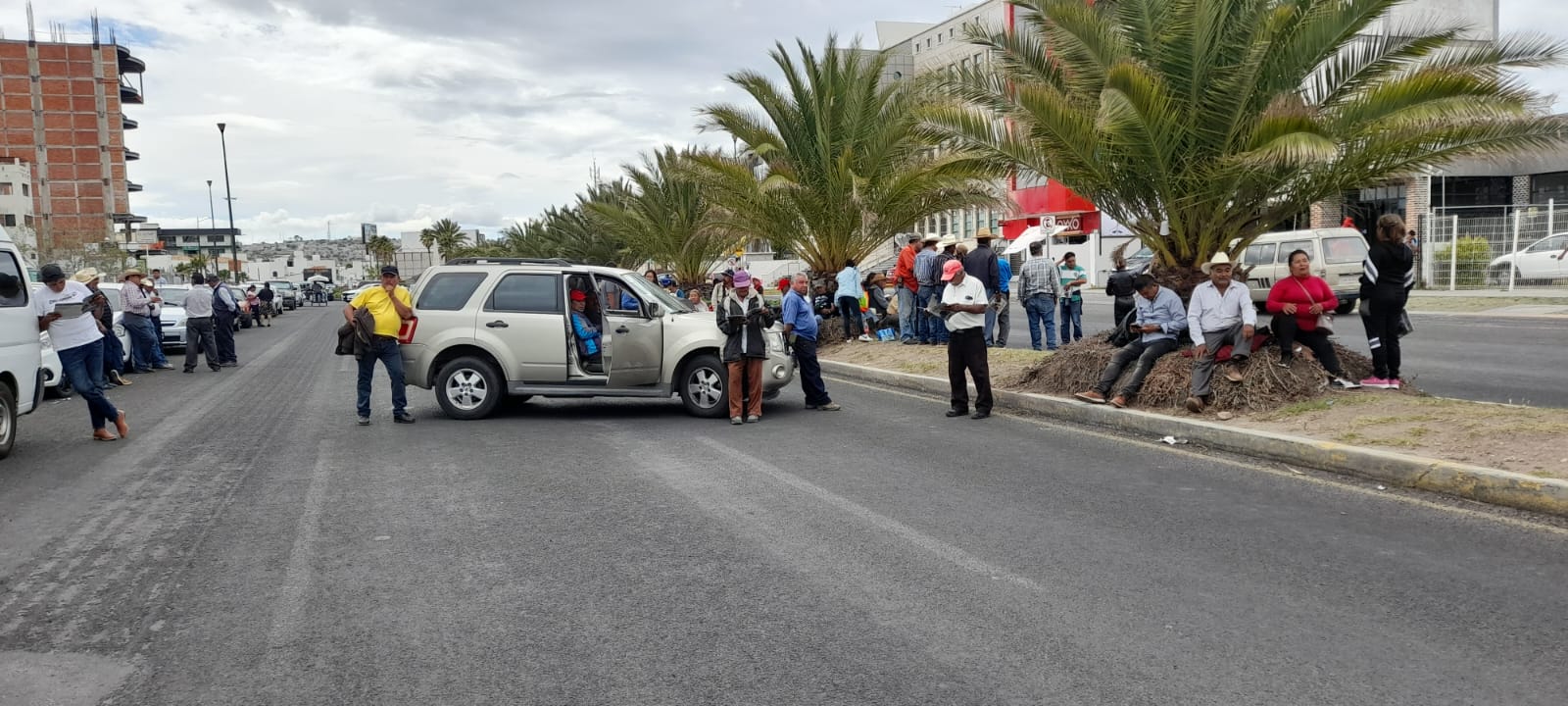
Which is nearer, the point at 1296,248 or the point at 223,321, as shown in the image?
the point at 223,321

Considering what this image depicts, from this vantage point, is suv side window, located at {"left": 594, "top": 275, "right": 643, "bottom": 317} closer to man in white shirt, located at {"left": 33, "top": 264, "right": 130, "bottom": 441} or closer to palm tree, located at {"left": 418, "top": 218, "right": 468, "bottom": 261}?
man in white shirt, located at {"left": 33, "top": 264, "right": 130, "bottom": 441}

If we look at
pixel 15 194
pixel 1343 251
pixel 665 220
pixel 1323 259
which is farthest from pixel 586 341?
pixel 15 194

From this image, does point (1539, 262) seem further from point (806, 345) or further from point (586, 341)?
point (586, 341)

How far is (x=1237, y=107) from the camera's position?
10.6 m

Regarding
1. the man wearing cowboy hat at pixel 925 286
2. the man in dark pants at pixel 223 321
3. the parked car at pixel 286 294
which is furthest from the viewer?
the parked car at pixel 286 294

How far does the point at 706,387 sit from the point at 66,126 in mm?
116525

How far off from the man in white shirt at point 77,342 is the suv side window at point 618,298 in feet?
15.4

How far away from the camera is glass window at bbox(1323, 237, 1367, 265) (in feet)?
73.2

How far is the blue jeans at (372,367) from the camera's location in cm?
1138

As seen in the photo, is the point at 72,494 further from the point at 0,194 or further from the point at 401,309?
the point at 0,194

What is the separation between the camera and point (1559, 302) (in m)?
22.9

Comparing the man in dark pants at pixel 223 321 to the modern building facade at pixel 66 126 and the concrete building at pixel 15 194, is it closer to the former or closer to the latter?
the concrete building at pixel 15 194

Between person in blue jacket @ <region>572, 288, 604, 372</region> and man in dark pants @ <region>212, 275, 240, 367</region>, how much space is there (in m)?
11.4

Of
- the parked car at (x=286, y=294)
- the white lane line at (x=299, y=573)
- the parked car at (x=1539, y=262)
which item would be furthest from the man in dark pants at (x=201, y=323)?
the parked car at (x=286, y=294)
